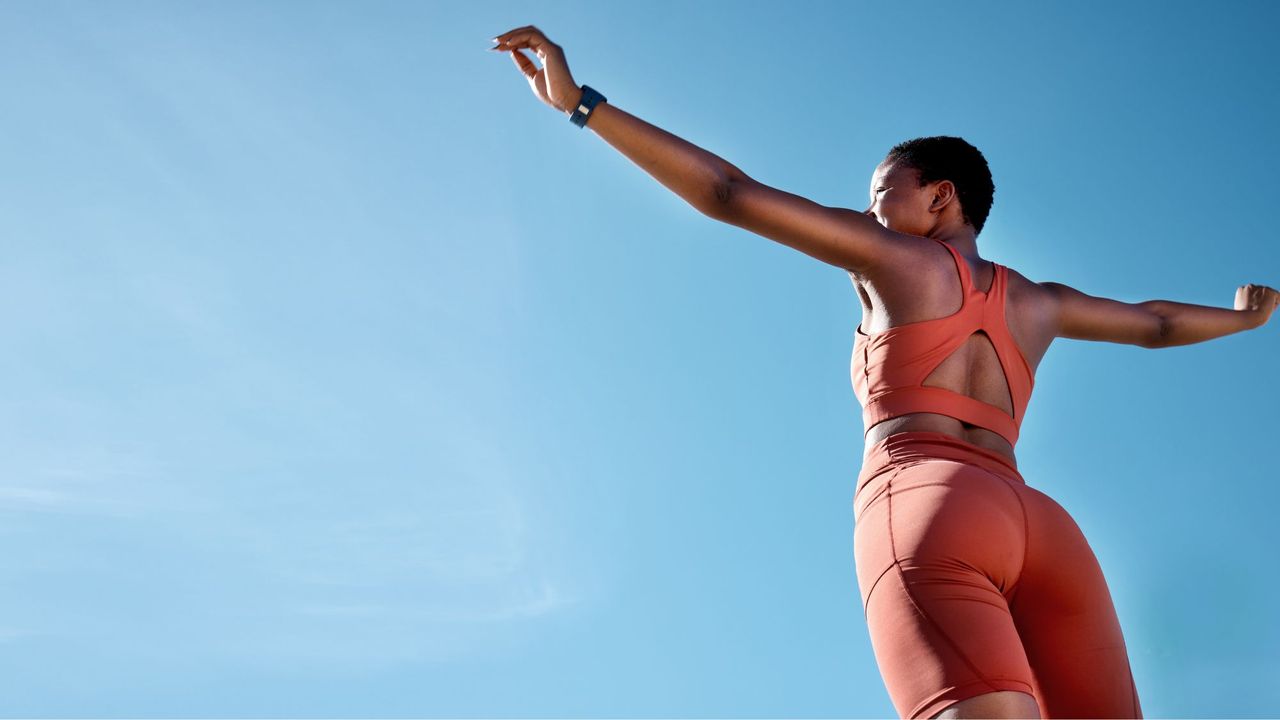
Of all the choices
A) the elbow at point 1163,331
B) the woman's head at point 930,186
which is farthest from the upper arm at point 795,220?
the elbow at point 1163,331

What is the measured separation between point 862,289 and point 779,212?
56 cm

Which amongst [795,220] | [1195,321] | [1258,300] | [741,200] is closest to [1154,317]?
[1195,321]

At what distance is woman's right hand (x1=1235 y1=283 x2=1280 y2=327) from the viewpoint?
15.8 feet

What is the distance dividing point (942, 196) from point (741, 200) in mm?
1103

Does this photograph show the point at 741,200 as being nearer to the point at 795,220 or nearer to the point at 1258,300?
the point at 795,220

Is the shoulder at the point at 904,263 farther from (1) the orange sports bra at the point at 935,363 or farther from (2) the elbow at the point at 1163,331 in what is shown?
(2) the elbow at the point at 1163,331

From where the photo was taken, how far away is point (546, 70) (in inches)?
144

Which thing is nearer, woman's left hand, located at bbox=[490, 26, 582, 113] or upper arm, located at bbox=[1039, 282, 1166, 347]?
woman's left hand, located at bbox=[490, 26, 582, 113]

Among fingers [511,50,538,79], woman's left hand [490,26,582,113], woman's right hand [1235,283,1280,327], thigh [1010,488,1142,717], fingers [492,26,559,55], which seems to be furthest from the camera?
woman's right hand [1235,283,1280,327]

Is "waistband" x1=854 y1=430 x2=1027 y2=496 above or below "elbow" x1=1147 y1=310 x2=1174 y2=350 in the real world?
below

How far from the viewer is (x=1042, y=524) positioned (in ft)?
10.8

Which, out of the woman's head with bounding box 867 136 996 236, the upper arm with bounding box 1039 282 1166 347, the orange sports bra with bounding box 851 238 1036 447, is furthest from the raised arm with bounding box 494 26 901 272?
the upper arm with bounding box 1039 282 1166 347

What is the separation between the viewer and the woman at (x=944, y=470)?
2.92 meters

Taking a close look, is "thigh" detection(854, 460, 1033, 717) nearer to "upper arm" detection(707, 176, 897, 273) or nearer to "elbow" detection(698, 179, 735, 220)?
"upper arm" detection(707, 176, 897, 273)
